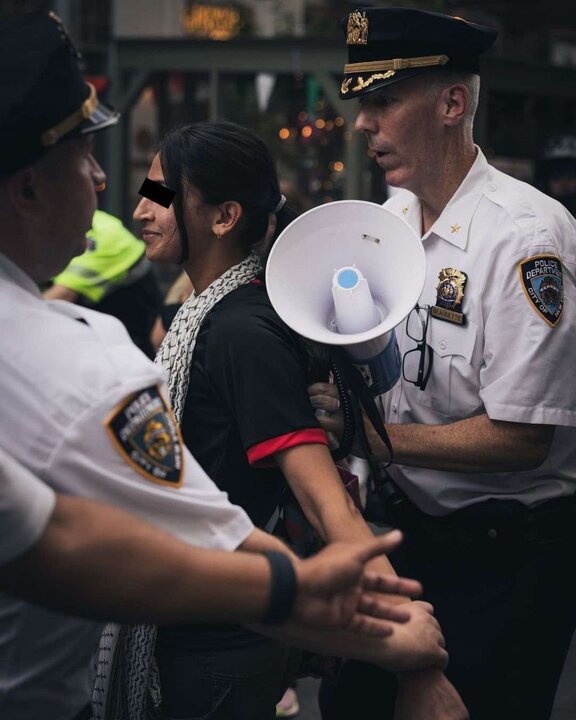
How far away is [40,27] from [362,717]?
2029mm

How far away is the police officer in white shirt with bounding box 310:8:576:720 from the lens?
264cm

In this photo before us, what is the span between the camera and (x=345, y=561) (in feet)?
5.37

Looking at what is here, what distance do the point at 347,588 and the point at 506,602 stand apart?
1.24m

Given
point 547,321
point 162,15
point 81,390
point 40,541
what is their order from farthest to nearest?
point 162,15
point 547,321
point 81,390
point 40,541

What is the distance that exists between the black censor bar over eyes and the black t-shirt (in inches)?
11.6

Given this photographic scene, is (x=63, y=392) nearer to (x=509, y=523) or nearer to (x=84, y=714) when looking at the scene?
(x=84, y=714)

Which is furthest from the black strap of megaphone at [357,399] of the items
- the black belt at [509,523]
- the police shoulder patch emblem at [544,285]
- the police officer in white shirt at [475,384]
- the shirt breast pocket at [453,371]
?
the police shoulder patch emblem at [544,285]

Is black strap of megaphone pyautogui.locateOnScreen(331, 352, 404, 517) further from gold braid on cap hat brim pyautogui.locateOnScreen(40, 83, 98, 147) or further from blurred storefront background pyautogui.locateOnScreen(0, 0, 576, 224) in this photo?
blurred storefront background pyautogui.locateOnScreen(0, 0, 576, 224)

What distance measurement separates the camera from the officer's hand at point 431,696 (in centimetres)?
207

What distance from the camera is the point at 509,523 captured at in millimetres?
2760

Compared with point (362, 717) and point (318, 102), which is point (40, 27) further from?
point (318, 102)

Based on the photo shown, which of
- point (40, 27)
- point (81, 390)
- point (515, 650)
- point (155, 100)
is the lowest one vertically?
point (155, 100)

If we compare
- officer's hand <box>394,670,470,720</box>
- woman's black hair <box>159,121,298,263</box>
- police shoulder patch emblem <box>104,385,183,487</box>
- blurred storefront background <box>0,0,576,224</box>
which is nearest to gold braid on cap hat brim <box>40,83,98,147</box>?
police shoulder patch emblem <box>104,385,183,487</box>

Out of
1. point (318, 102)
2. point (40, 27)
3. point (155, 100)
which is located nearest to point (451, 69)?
point (40, 27)
